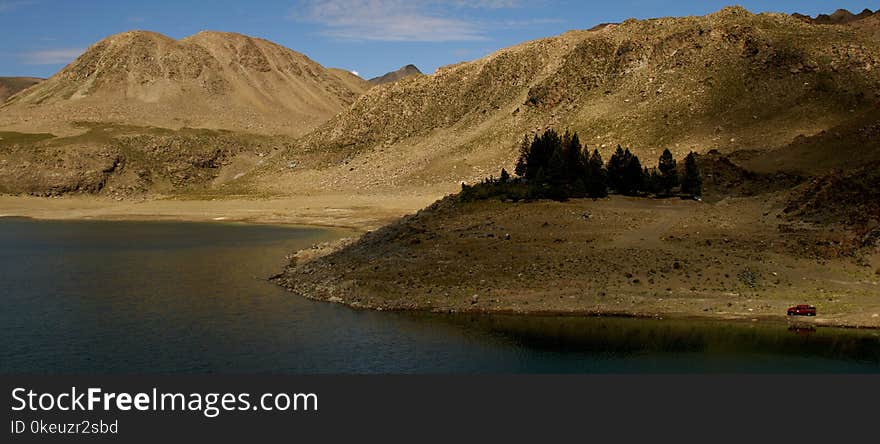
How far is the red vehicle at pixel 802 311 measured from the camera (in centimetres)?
4497

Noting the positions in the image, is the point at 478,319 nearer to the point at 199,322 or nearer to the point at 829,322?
the point at 199,322

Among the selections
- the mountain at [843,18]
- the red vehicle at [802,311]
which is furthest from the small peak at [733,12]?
the red vehicle at [802,311]

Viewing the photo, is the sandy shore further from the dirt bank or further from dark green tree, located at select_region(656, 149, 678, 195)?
the dirt bank

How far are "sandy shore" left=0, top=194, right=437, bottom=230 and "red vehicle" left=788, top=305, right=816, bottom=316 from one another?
58623mm

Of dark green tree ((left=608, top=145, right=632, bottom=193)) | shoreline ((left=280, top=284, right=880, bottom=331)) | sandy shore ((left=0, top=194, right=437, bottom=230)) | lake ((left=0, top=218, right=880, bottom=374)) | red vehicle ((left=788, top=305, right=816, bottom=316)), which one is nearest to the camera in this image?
lake ((left=0, top=218, right=880, bottom=374))

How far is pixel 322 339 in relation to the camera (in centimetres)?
4216

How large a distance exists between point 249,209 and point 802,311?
91988mm

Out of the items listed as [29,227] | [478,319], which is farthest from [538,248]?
[29,227]

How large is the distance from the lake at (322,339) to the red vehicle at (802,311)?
194cm

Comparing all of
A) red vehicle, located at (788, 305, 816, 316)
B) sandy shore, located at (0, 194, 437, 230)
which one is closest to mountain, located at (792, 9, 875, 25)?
sandy shore, located at (0, 194, 437, 230)

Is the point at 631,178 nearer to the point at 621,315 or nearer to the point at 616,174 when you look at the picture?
the point at 616,174

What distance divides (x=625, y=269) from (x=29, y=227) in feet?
274

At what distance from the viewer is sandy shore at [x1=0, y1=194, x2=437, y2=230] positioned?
111 m

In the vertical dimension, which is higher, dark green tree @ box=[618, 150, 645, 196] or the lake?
dark green tree @ box=[618, 150, 645, 196]
